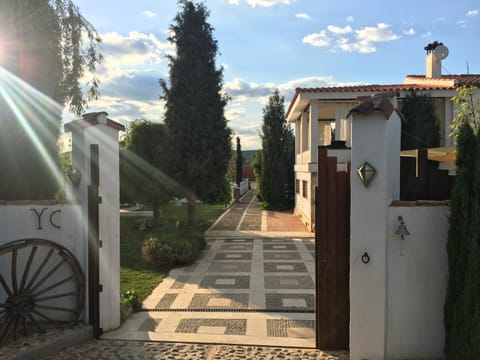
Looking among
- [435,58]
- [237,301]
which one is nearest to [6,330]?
[237,301]

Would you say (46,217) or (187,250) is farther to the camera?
(187,250)

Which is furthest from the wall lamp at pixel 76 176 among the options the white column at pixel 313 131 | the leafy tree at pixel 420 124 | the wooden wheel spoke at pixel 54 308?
the leafy tree at pixel 420 124

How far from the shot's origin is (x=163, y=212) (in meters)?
21.5

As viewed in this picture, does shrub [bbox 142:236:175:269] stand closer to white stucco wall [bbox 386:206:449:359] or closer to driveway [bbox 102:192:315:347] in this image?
driveway [bbox 102:192:315:347]

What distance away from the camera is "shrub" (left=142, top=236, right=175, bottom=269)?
9180mm

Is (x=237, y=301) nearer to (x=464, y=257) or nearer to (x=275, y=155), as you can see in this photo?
(x=464, y=257)

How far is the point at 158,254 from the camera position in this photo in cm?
924

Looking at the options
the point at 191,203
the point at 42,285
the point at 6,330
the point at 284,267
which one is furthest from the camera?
the point at 191,203

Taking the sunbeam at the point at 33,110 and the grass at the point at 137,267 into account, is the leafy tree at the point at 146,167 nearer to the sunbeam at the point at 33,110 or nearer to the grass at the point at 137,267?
the grass at the point at 137,267

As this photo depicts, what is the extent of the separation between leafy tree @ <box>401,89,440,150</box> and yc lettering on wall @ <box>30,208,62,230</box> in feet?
39.7

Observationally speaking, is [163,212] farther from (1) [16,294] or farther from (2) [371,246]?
(2) [371,246]

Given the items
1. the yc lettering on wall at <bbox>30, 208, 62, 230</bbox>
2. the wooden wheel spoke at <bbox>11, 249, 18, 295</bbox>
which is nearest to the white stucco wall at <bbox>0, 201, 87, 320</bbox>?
the yc lettering on wall at <bbox>30, 208, 62, 230</bbox>

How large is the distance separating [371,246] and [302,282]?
3858 millimetres

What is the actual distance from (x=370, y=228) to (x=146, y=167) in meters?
11.9
